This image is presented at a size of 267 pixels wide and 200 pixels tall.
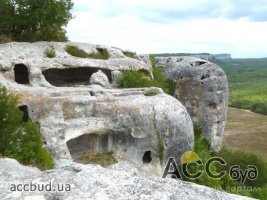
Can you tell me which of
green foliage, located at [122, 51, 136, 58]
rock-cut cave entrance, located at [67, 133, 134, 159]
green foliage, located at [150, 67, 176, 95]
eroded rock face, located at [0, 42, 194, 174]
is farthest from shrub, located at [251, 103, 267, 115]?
rock-cut cave entrance, located at [67, 133, 134, 159]

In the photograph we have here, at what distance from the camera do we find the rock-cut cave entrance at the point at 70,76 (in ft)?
80.0

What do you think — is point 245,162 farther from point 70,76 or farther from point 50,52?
point 50,52

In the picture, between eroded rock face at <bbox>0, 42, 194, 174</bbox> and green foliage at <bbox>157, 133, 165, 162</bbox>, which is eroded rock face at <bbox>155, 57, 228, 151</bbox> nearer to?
eroded rock face at <bbox>0, 42, 194, 174</bbox>

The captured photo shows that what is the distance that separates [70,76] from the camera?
1000 inches

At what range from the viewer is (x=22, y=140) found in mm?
15242

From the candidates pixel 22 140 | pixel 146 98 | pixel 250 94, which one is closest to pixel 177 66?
pixel 146 98

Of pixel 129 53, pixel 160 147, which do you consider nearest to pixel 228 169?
pixel 129 53

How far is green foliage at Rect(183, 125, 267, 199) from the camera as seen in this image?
2248cm

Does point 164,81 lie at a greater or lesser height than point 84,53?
lesser

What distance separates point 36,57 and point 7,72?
198 centimetres

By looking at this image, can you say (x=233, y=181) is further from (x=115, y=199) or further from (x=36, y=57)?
(x=115, y=199)

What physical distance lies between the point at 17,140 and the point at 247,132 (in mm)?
46844

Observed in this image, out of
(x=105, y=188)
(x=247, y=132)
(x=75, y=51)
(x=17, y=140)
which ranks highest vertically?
(x=75, y=51)

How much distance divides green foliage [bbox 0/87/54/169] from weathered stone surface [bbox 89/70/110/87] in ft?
24.2
